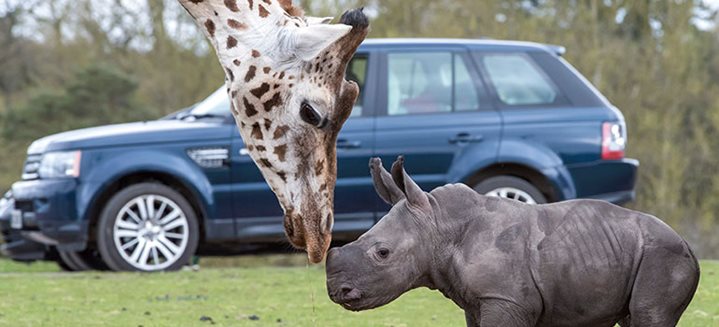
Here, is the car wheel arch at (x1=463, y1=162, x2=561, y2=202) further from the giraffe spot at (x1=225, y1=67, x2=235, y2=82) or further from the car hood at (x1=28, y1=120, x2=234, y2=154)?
the giraffe spot at (x1=225, y1=67, x2=235, y2=82)

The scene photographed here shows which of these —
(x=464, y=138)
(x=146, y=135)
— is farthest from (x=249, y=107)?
(x=464, y=138)

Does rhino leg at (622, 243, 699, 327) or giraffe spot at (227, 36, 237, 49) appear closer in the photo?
rhino leg at (622, 243, 699, 327)

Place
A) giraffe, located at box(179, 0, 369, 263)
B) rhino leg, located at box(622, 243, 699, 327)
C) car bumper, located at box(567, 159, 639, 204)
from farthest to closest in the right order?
car bumper, located at box(567, 159, 639, 204), giraffe, located at box(179, 0, 369, 263), rhino leg, located at box(622, 243, 699, 327)

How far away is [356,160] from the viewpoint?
11.4 metres

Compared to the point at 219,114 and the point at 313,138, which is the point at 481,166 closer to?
the point at 219,114

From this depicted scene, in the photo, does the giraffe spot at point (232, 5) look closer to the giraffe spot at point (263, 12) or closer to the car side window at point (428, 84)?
the giraffe spot at point (263, 12)

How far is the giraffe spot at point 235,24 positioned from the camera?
4898 mm

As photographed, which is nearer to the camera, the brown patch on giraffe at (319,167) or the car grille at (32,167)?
the brown patch on giraffe at (319,167)

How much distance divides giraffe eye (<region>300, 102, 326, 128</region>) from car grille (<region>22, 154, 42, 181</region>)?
7.52 meters

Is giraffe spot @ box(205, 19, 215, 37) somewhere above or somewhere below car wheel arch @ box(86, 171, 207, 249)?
above

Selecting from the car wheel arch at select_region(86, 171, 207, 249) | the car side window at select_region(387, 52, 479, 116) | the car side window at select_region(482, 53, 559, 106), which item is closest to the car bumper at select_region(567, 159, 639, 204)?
the car side window at select_region(482, 53, 559, 106)

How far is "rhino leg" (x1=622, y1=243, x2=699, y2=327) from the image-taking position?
443cm

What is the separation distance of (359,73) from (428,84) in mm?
634

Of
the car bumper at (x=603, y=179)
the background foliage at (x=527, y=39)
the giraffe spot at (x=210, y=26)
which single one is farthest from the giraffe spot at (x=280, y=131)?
the background foliage at (x=527, y=39)
